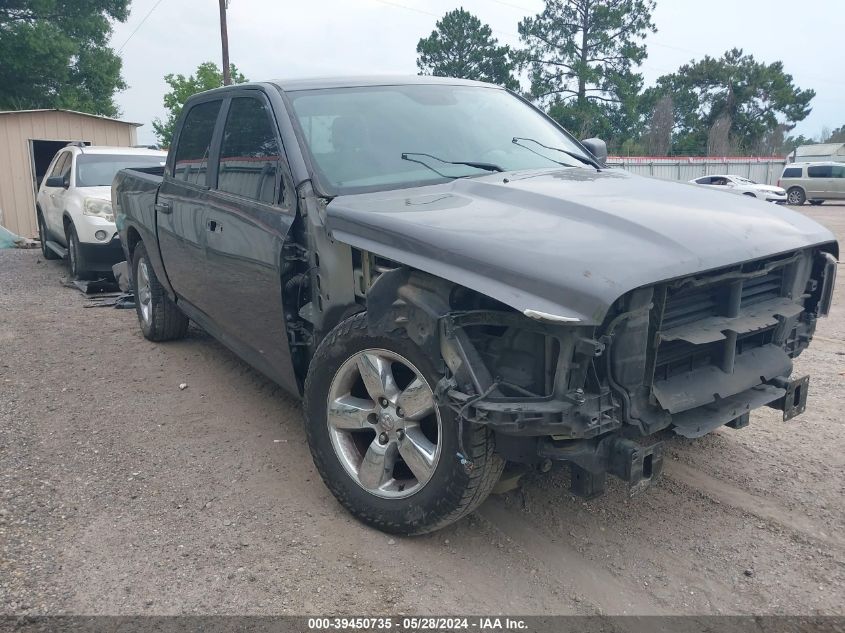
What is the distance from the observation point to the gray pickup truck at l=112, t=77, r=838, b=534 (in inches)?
101

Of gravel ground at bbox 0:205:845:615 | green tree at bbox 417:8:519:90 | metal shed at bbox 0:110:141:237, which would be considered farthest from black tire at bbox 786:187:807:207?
gravel ground at bbox 0:205:845:615

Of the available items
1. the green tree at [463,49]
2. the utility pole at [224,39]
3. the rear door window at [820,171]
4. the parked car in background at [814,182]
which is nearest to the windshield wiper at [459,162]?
the utility pole at [224,39]

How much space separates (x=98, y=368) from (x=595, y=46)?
4435cm

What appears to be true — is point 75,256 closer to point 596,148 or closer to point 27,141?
point 596,148

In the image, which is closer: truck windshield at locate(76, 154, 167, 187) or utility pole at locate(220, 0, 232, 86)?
truck windshield at locate(76, 154, 167, 187)

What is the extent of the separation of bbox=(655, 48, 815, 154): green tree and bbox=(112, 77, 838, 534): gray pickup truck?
53031 millimetres

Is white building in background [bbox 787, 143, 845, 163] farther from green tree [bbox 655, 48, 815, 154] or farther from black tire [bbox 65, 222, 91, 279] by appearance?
black tire [bbox 65, 222, 91, 279]

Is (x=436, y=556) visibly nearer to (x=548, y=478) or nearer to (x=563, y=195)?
(x=548, y=478)

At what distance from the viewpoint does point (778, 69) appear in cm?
5331

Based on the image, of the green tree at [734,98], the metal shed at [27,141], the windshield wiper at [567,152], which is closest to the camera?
the windshield wiper at [567,152]

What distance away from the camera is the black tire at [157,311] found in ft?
19.9

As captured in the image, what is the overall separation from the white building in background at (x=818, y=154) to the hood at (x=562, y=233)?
49.2m

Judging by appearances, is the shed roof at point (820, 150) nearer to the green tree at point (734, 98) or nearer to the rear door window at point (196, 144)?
the green tree at point (734, 98)

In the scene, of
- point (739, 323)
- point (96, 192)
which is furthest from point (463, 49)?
point (739, 323)
